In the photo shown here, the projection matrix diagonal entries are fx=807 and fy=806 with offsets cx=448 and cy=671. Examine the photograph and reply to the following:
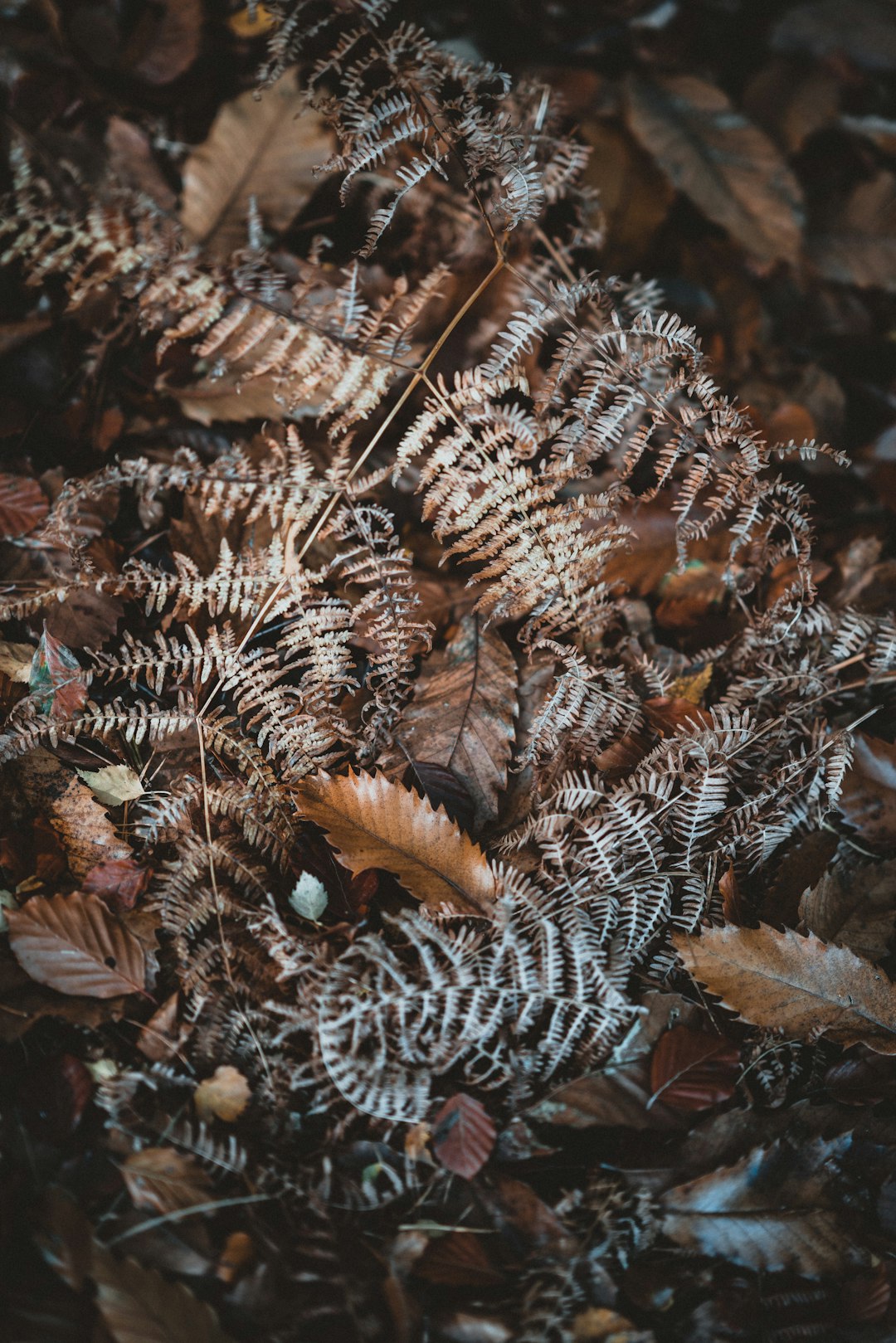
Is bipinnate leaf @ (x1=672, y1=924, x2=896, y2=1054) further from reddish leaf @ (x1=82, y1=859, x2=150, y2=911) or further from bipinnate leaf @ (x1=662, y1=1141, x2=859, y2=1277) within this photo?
reddish leaf @ (x1=82, y1=859, x2=150, y2=911)

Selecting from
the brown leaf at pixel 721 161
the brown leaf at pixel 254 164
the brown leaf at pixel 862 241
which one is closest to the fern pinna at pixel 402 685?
the brown leaf at pixel 254 164

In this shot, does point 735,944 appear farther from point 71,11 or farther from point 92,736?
point 71,11

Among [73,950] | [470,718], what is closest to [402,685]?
[470,718]

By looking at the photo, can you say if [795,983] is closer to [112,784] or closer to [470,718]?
[470,718]

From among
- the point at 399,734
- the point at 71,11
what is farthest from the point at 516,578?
the point at 71,11

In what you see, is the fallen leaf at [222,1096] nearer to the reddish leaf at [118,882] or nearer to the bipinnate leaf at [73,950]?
the bipinnate leaf at [73,950]

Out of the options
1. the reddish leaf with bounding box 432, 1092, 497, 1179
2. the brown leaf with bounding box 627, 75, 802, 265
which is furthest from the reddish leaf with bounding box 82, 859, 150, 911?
the brown leaf with bounding box 627, 75, 802, 265
